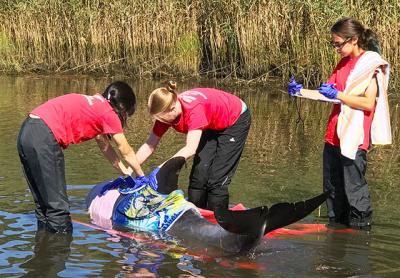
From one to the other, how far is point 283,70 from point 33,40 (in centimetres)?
784

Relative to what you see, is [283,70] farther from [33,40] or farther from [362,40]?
[362,40]

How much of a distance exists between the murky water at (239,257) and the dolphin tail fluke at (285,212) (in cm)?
30

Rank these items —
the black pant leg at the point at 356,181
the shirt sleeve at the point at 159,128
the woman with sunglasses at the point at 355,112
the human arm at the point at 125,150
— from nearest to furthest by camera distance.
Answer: the human arm at the point at 125,150
the woman with sunglasses at the point at 355,112
the black pant leg at the point at 356,181
the shirt sleeve at the point at 159,128

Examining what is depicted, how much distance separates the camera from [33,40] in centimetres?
2144

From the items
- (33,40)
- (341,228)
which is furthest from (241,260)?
(33,40)

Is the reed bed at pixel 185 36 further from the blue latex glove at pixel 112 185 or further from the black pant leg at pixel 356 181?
the blue latex glove at pixel 112 185

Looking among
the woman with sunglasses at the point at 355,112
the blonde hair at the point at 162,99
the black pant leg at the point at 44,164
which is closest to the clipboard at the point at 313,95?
the woman with sunglasses at the point at 355,112

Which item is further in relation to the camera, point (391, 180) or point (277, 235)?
point (391, 180)

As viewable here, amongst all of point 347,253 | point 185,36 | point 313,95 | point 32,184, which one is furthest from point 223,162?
point 185,36

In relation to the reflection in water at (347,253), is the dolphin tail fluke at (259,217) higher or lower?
higher

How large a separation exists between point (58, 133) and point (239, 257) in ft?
6.02

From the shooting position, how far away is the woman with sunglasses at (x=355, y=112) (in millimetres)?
6633

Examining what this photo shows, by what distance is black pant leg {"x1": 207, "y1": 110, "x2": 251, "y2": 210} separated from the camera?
24.8 feet

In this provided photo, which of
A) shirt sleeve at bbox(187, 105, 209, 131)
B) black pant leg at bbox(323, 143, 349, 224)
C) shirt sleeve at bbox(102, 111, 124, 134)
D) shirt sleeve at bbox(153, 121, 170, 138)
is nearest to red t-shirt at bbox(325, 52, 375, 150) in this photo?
black pant leg at bbox(323, 143, 349, 224)
